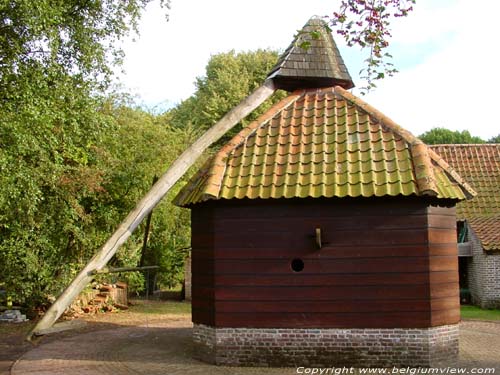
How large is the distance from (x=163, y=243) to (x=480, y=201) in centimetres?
1316

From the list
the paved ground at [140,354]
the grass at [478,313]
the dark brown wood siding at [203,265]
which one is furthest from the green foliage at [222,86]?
the dark brown wood siding at [203,265]

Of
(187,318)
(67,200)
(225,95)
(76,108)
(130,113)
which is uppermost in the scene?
(225,95)

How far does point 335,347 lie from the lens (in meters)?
10.4

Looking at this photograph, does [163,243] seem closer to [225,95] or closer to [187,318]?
[187,318]

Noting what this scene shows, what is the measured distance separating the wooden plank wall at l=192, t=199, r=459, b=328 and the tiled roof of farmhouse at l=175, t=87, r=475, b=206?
13.5 inches

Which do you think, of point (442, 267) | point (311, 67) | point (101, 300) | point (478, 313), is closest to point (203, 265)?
point (442, 267)

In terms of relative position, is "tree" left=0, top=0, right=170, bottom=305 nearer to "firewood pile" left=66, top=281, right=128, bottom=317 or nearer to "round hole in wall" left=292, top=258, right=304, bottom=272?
"firewood pile" left=66, top=281, right=128, bottom=317

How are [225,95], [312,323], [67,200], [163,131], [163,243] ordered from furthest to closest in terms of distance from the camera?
[225,95]
[163,243]
[163,131]
[67,200]
[312,323]

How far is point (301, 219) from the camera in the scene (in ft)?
34.9

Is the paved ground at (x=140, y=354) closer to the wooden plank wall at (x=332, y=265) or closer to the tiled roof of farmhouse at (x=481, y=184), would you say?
the wooden plank wall at (x=332, y=265)

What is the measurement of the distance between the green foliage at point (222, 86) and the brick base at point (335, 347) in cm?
2761

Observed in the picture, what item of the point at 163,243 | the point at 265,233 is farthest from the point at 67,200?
the point at 265,233

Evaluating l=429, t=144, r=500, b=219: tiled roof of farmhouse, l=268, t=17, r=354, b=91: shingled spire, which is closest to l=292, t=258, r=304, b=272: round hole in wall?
l=268, t=17, r=354, b=91: shingled spire

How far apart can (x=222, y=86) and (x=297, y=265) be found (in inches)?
1185
